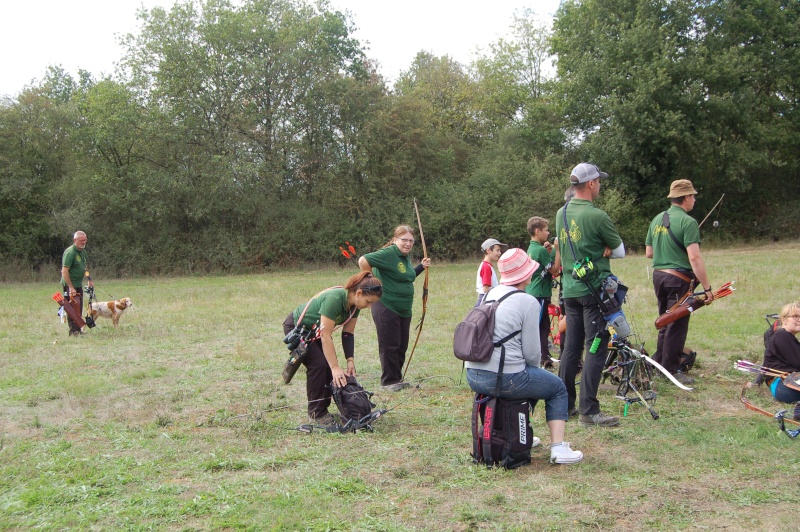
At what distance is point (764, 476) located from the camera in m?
4.43

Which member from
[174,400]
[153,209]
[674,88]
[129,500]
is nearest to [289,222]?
[153,209]

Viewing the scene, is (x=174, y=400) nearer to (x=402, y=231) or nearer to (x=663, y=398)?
(x=402, y=231)

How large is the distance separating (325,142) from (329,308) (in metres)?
26.2

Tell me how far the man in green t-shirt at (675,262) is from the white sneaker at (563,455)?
2.85 m

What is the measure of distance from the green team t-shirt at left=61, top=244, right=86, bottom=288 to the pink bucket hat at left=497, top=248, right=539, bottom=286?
9.33 m

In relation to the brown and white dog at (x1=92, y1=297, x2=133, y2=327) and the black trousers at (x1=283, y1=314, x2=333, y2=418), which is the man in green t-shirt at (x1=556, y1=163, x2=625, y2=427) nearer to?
the black trousers at (x1=283, y1=314, x2=333, y2=418)

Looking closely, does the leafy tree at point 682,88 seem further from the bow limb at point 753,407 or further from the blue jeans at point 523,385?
the blue jeans at point 523,385

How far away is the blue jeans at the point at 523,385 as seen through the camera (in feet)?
15.1

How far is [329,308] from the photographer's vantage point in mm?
5559

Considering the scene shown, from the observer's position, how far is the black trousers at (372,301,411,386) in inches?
291

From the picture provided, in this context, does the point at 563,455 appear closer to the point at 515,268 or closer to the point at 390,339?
the point at 515,268

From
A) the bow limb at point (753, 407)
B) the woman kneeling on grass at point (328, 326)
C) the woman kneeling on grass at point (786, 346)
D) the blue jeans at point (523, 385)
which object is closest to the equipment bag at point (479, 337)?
the blue jeans at point (523, 385)

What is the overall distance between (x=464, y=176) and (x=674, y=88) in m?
10.2

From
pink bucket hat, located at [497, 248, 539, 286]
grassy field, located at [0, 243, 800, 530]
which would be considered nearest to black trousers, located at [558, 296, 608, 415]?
grassy field, located at [0, 243, 800, 530]
